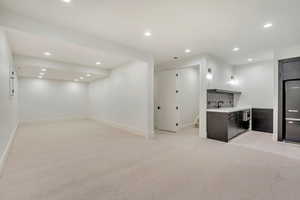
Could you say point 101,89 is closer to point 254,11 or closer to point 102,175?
point 102,175

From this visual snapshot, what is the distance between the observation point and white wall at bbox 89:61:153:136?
15.8 feet

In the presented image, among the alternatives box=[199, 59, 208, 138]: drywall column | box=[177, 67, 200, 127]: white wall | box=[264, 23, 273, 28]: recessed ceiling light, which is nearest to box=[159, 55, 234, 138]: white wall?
box=[199, 59, 208, 138]: drywall column

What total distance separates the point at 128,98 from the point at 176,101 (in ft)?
6.33

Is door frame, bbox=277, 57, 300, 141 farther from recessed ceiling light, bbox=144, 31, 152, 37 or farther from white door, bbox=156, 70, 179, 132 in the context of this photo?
recessed ceiling light, bbox=144, 31, 152, 37

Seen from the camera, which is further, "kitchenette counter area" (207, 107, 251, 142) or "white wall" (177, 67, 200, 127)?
"white wall" (177, 67, 200, 127)

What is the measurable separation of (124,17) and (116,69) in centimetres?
393

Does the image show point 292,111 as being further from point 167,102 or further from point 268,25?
point 167,102

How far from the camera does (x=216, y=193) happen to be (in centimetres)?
194

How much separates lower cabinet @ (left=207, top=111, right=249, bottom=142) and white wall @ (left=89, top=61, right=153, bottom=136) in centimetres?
194

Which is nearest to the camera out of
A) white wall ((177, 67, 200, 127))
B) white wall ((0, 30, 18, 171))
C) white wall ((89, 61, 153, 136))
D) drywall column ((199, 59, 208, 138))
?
white wall ((0, 30, 18, 171))

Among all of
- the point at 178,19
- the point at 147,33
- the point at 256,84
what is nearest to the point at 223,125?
the point at 256,84

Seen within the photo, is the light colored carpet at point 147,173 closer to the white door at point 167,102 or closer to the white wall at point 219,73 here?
the white door at point 167,102

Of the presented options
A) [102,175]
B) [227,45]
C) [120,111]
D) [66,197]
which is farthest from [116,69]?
[66,197]

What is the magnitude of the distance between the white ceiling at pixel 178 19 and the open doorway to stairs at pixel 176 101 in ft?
7.05
